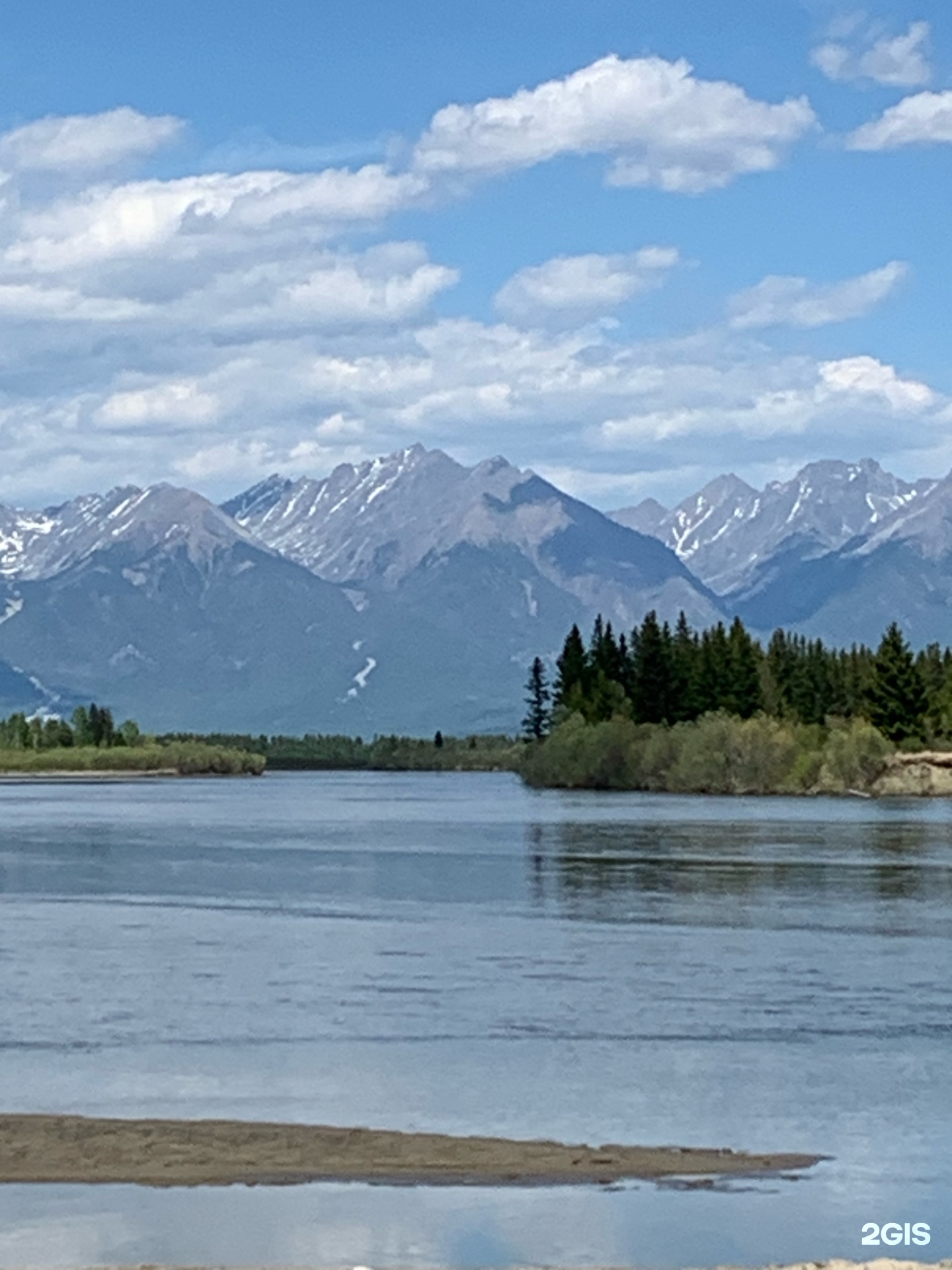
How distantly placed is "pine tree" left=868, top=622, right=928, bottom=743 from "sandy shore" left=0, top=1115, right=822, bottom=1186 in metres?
165

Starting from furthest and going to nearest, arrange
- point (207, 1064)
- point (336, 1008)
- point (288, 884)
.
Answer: point (288, 884), point (336, 1008), point (207, 1064)

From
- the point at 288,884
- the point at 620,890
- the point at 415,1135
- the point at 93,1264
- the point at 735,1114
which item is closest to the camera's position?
the point at 93,1264

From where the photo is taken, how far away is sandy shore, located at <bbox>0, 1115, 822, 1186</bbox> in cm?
2677

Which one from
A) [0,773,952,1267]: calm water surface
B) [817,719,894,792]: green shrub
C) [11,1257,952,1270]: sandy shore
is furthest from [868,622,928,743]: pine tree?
[11,1257,952,1270]: sandy shore

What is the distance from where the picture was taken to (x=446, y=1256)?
23.3m

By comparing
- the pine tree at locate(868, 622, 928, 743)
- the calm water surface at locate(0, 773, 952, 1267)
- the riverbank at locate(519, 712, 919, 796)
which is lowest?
the calm water surface at locate(0, 773, 952, 1267)

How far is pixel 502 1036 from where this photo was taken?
39156 mm

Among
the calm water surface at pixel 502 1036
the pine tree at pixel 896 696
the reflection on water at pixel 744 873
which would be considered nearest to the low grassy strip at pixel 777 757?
the pine tree at pixel 896 696

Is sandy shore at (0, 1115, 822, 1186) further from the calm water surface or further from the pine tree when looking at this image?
the pine tree

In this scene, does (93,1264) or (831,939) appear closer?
(93,1264)

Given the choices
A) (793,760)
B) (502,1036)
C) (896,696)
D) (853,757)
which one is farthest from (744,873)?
(896,696)

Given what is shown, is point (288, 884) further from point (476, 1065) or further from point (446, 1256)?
point (446, 1256)

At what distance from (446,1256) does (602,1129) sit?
7189 millimetres

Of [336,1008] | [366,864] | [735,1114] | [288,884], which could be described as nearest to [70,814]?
[366,864]
